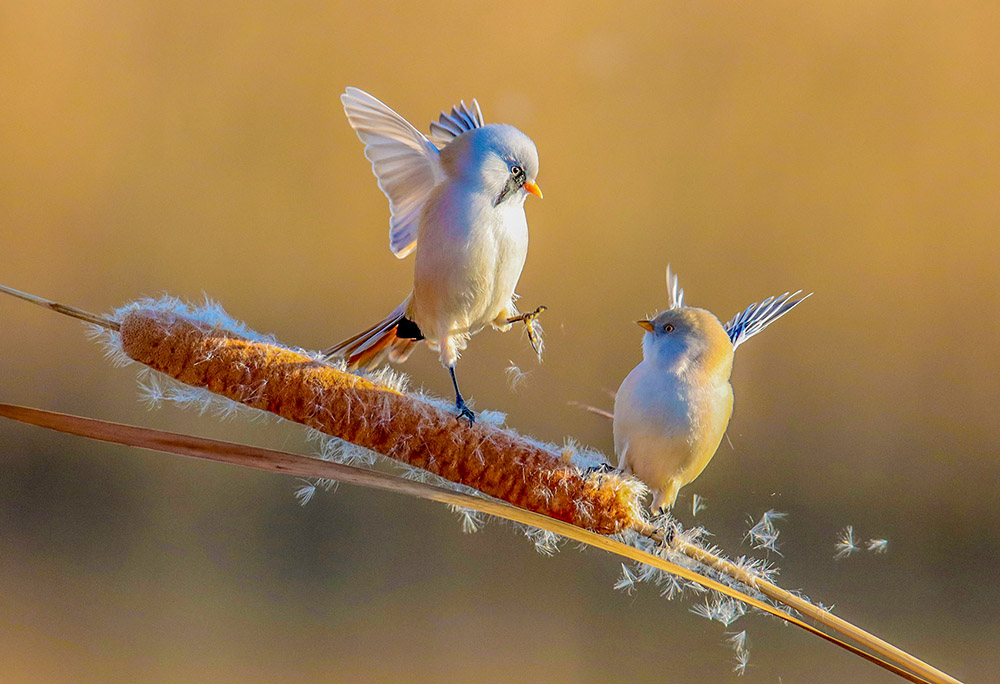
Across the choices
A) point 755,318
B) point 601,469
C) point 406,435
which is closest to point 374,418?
point 406,435

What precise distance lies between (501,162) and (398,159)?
0.19 m

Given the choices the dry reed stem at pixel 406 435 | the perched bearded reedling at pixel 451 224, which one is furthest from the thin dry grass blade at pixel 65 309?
the perched bearded reedling at pixel 451 224

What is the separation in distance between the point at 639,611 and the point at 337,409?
7.41 feet

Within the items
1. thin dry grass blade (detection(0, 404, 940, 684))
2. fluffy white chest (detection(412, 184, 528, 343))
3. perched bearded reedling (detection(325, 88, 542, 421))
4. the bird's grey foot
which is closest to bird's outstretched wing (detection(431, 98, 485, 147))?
perched bearded reedling (detection(325, 88, 542, 421))

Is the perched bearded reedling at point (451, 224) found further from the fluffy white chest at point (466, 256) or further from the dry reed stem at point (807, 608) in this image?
the dry reed stem at point (807, 608)

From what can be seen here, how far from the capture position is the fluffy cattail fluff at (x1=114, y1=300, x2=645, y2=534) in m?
0.46

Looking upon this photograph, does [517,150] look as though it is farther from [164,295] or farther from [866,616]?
[866,616]

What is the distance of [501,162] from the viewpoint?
1.77 feet

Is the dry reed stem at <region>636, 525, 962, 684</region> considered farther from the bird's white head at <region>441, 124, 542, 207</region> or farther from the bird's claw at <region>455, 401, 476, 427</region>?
the bird's white head at <region>441, 124, 542, 207</region>

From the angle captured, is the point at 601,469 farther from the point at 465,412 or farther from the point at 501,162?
the point at 501,162

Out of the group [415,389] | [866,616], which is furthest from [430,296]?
[866,616]

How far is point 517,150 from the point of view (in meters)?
0.53

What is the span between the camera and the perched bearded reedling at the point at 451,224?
547 mm

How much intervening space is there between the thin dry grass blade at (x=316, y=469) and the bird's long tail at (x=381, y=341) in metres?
0.21
